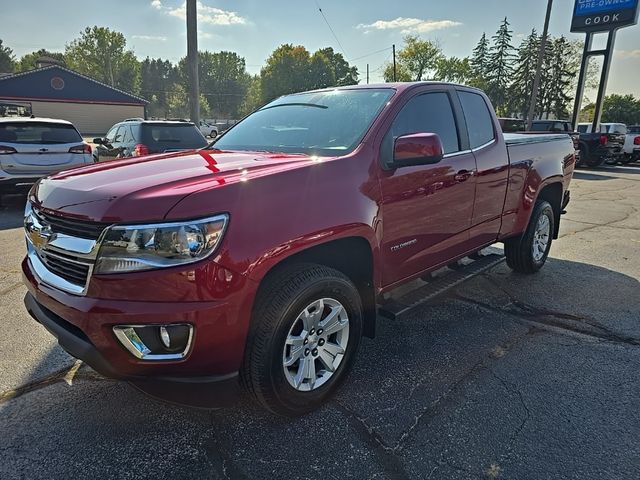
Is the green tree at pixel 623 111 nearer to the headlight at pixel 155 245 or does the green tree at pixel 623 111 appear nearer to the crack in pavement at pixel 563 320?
the crack in pavement at pixel 563 320

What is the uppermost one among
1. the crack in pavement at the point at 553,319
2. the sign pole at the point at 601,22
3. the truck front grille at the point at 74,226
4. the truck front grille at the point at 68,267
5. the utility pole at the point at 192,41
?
the sign pole at the point at 601,22

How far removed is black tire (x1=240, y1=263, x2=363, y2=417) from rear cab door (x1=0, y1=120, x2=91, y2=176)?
24.5ft

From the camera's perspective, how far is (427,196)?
3.13m

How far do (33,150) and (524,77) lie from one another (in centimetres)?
5958

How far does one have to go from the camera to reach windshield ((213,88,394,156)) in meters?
2.98

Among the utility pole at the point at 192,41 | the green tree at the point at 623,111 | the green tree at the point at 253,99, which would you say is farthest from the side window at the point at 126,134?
the green tree at the point at 253,99

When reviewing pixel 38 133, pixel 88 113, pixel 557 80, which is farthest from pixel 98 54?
pixel 38 133

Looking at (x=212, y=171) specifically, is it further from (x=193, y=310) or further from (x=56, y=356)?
(x=56, y=356)

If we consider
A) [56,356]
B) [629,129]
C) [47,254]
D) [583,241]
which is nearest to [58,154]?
[56,356]

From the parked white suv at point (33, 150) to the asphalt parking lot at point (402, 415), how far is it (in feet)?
15.4

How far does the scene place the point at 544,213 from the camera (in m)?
5.02

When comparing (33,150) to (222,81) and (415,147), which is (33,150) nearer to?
(415,147)

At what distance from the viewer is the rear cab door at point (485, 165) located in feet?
12.4

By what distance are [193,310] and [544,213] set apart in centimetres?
435
